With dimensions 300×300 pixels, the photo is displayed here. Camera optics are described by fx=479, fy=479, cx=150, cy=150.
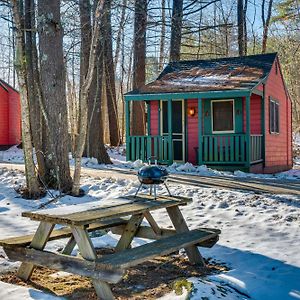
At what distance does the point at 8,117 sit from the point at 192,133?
1372cm

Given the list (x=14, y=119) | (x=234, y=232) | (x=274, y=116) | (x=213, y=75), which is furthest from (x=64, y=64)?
(x=14, y=119)

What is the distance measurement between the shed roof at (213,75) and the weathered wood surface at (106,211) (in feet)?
29.3

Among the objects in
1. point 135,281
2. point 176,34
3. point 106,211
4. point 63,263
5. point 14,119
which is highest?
point 176,34

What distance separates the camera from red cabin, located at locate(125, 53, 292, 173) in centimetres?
1397

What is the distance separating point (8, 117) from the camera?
25656 mm

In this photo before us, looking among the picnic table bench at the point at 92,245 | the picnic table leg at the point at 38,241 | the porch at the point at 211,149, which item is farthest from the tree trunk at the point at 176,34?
the picnic table leg at the point at 38,241

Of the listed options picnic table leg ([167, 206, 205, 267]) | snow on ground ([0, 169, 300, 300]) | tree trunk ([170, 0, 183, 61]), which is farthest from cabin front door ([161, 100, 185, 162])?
picnic table leg ([167, 206, 205, 267])

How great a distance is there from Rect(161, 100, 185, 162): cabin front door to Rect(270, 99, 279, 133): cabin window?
315 cm

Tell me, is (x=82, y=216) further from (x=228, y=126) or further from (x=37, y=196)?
(x=228, y=126)

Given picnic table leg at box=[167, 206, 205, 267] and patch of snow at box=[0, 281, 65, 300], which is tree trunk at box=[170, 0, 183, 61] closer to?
picnic table leg at box=[167, 206, 205, 267]

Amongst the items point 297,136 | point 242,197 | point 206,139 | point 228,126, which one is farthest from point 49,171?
point 297,136

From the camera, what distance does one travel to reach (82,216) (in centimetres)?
407

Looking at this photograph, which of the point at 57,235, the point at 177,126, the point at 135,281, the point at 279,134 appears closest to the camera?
the point at 135,281

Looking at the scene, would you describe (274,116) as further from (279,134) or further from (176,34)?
(176,34)
